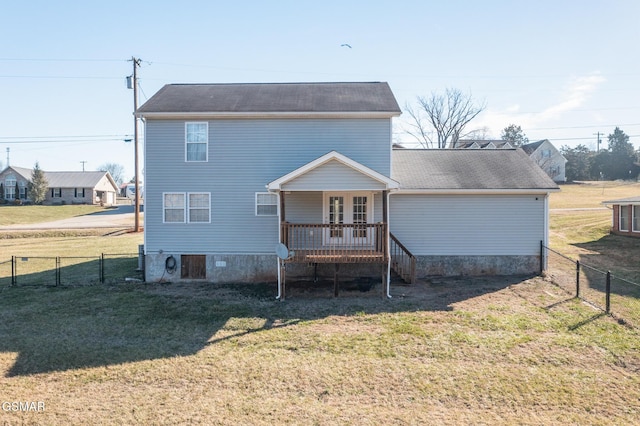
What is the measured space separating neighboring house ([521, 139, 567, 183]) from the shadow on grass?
173ft

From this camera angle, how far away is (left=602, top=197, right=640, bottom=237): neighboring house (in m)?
19.8

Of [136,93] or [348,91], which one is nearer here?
[348,91]

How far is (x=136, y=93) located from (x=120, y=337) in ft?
65.9

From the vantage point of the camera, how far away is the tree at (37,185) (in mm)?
48912

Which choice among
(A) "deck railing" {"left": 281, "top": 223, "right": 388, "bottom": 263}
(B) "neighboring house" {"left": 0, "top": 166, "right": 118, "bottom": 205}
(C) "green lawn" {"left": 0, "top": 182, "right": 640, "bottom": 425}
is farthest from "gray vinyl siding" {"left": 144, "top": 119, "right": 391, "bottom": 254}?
(B) "neighboring house" {"left": 0, "top": 166, "right": 118, "bottom": 205}

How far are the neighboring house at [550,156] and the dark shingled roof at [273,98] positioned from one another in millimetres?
51590

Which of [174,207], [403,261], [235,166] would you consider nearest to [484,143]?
[403,261]

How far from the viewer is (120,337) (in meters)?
7.72

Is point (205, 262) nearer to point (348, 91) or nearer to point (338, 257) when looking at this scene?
Answer: point (338, 257)

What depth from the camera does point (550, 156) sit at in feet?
187

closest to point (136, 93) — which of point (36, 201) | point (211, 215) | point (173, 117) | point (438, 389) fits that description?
point (173, 117)

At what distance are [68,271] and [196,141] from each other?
25.1 ft

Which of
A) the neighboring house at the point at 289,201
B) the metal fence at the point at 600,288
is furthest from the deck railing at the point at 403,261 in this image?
the metal fence at the point at 600,288

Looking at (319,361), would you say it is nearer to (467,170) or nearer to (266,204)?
(266,204)
